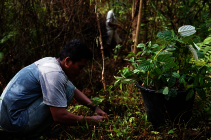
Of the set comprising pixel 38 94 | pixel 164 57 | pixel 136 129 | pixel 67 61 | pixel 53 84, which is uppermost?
pixel 164 57

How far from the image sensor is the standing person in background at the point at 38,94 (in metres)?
1.92

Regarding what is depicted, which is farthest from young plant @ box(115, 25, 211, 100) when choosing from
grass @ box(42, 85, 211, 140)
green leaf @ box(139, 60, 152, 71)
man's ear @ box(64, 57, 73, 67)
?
man's ear @ box(64, 57, 73, 67)

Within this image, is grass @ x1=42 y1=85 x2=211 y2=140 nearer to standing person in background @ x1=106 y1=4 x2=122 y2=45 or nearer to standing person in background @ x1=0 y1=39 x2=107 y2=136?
standing person in background @ x1=0 y1=39 x2=107 y2=136

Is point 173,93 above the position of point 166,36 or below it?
below

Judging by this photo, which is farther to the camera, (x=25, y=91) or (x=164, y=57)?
(x=25, y=91)

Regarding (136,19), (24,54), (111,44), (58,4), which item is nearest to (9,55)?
(24,54)

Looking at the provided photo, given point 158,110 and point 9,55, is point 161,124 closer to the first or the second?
point 158,110

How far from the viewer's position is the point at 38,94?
2.07 meters

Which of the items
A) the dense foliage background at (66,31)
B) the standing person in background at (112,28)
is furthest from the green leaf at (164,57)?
the standing person in background at (112,28)

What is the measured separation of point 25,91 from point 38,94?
0.13 m

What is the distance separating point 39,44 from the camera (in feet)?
11.6

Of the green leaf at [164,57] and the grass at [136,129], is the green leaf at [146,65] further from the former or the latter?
the grass at [136,129]

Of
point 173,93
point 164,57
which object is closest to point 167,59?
point 164,57

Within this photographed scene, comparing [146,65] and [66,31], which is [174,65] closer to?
[146,65]
